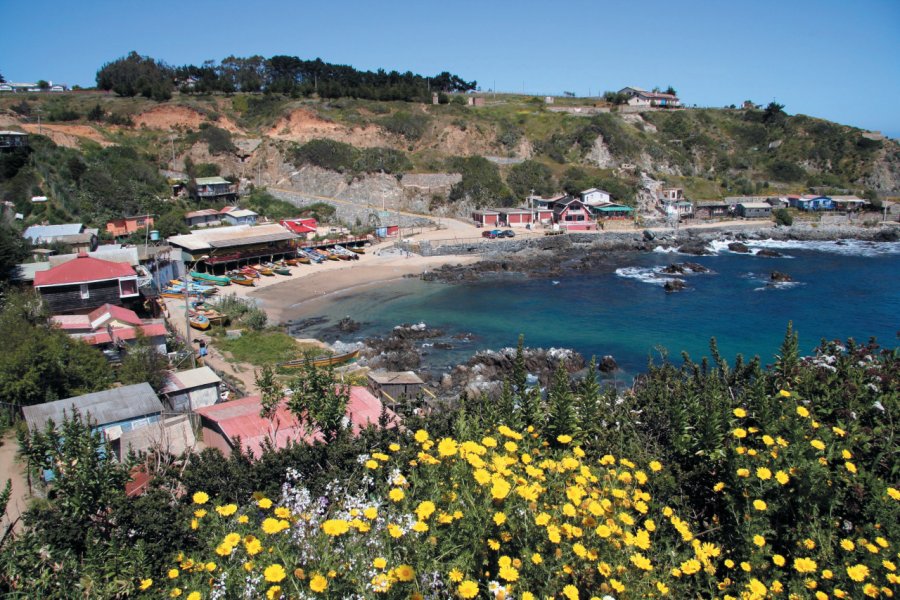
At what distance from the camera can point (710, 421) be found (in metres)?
6.63

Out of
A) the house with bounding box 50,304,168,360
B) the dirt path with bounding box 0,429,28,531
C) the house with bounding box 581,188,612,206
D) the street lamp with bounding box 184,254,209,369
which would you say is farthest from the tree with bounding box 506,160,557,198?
the dirt path with bounding box 0,429,28,531

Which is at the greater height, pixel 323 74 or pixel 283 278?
pixel 323 74

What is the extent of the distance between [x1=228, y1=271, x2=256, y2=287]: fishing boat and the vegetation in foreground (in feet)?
91.2

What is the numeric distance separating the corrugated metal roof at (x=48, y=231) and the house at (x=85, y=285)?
9.40 metres

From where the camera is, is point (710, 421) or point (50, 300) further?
point (50, 300)

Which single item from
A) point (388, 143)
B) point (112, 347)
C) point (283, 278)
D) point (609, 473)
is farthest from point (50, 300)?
point (388, 143)

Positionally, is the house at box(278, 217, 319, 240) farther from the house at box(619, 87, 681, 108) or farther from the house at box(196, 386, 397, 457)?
the house at box(619, 87, 681, 108)

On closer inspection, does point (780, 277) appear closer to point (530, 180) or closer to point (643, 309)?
point (643, 309)

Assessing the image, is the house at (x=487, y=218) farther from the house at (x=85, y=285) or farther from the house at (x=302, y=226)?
the house at (x=85, y=285)

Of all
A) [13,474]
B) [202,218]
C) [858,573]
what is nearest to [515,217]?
[202,218]

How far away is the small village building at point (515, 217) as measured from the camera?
5412 cm

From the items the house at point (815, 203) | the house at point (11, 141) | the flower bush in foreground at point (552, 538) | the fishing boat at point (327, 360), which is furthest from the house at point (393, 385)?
the house at point (815, 203)

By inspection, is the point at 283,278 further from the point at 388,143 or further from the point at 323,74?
the point at 323,74

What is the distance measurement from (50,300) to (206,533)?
70.0 ft
